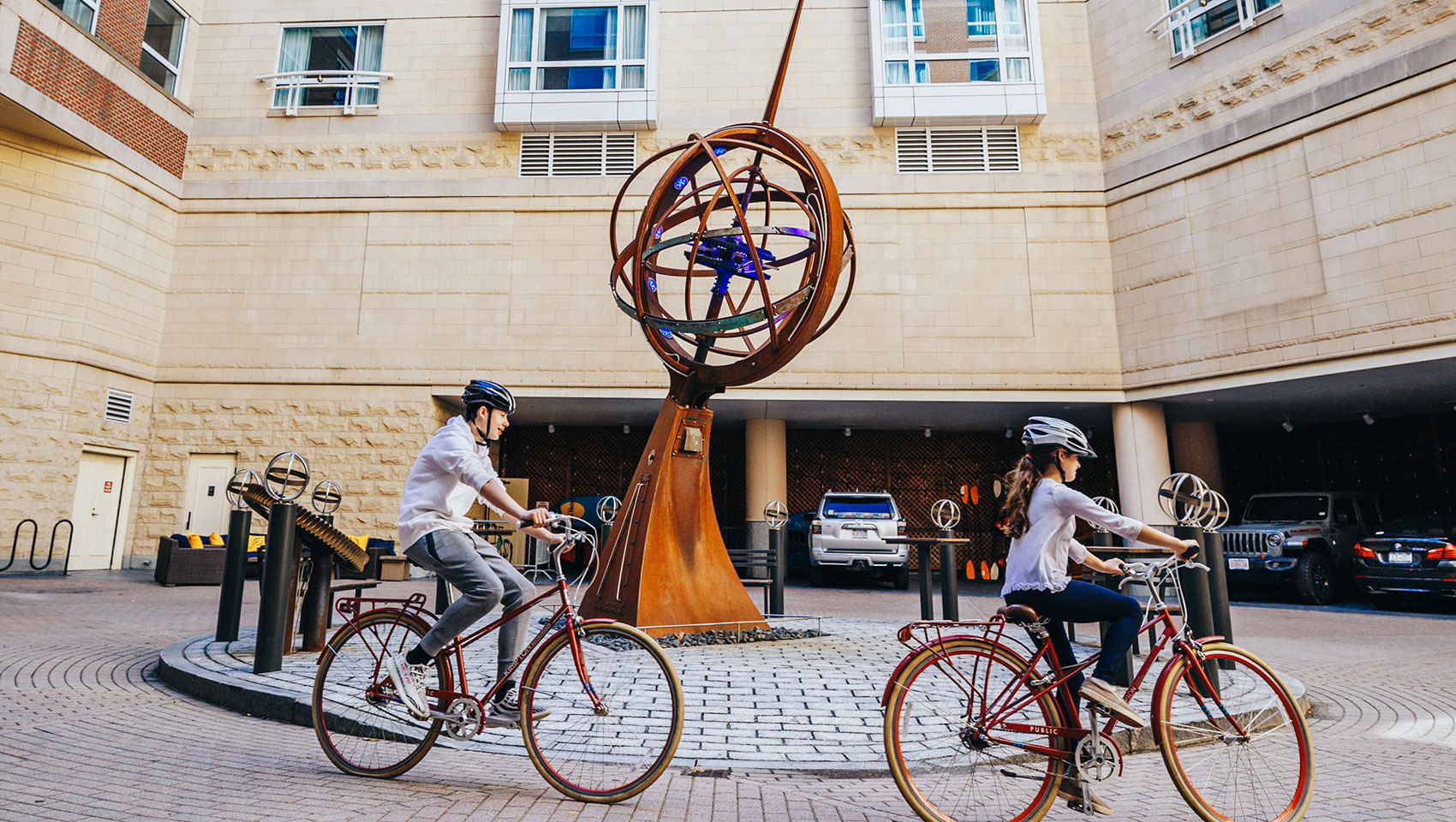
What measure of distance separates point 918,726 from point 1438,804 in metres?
2.59

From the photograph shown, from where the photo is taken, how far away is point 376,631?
12.6 feet

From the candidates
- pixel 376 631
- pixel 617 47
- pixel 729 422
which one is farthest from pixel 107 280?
pixel 376 631

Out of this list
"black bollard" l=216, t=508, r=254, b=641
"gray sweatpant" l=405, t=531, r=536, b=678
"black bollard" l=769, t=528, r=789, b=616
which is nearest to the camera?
"gray sweatpant" l=405, t=531, r=536, b=678

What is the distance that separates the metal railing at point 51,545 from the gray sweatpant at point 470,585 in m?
16.3

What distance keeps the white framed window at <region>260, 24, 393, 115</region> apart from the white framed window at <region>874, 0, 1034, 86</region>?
1238 centimetres

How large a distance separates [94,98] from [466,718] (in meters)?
19.0

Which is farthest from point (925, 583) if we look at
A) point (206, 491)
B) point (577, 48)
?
point (206, 491)

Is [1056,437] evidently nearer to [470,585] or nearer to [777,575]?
[470,585]

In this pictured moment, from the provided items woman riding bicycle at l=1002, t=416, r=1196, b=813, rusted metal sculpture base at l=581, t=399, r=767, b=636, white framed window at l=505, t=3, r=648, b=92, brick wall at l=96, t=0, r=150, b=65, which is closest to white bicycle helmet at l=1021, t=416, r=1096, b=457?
woman riding bicycle at l=1002, t=416, r=1196, b=813

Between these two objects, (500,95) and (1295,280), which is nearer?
(1295,280)

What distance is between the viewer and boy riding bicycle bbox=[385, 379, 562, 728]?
3.58 meters

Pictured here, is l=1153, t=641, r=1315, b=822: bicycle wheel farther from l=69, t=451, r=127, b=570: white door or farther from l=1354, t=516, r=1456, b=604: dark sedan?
l=69, t=451, r=127, b=570: white door

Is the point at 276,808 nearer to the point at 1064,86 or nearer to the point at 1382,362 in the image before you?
the point at 1382,362

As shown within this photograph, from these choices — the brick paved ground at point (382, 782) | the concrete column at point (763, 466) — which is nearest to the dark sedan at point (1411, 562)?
the brick paved ground at point (382, 782)
